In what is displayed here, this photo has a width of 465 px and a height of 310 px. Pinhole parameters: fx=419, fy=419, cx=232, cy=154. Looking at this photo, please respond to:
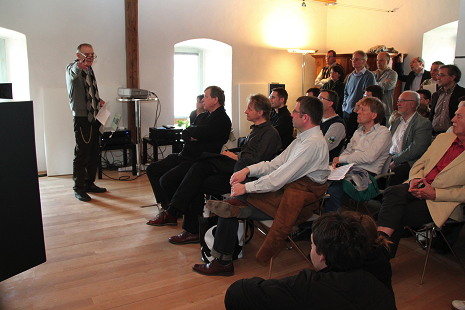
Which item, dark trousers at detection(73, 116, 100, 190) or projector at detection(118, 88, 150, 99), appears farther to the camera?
projector at detection(118, 88, 150, 99)

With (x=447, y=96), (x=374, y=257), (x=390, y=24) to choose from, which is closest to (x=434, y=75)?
(x=447, y=96)

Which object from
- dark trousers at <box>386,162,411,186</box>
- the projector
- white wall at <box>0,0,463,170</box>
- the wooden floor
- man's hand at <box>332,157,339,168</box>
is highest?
white wall at <box>0,0,463,170</box>

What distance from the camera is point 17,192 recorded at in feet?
8.24

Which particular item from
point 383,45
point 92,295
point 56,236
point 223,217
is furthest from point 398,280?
point 383,45

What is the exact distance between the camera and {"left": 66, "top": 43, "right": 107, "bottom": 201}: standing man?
16.0ft

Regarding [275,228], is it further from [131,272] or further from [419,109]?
[419,109]

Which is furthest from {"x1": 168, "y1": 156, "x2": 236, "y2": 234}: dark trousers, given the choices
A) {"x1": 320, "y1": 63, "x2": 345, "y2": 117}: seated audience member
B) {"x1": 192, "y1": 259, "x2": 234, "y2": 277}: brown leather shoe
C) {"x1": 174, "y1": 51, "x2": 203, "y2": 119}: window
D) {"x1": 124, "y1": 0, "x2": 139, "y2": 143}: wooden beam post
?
{"x1": 174, "y1": 51, "x2": 203, "y2": 119}: window

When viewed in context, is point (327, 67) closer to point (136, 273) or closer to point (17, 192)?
point (136, 273)

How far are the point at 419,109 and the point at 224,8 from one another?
173 inches

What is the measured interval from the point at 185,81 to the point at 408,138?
17.9 feet

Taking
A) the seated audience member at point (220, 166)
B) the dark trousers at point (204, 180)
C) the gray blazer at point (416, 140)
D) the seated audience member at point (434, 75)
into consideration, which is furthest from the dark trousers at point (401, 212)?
Answer: the seated audience member at point (434, 75)

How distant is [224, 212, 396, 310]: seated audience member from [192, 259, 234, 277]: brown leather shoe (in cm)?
156

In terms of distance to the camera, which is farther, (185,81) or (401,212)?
(185,81)

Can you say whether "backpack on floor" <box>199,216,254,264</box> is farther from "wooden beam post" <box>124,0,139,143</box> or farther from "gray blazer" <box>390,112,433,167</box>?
"wooden beam post" <box>124,0,139,143</box>
